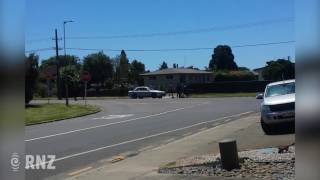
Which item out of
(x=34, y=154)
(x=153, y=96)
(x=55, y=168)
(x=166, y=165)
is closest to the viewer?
(x=166, y=165)

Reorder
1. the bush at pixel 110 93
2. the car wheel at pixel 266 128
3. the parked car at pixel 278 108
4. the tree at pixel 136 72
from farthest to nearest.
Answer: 1. the tree at pixel 136 72
2. the bush at pixel 110 93
3. the car wheel at pixel 266 128
4. the parked car at pixel 278 108

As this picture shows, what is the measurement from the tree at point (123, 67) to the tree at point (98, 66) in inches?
211

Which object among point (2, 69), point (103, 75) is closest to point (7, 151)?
point (2, 69)

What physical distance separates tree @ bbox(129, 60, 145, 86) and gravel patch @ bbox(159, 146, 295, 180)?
103 m

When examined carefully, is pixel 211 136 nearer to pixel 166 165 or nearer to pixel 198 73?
pixel 166 165

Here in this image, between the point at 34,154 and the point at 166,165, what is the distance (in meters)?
4.39

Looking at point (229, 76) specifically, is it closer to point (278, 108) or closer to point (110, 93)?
point (110, 93)

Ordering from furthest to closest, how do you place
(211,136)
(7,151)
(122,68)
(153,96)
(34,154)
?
(122,68), (153,96), (211,136), (34,154), (7,151)

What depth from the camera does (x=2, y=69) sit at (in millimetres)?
5223

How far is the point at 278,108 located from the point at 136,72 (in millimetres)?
105573

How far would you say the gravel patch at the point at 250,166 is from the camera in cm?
898

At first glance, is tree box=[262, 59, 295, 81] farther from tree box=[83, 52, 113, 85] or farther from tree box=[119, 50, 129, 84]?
tree box=[119, 50, 129, 84]
